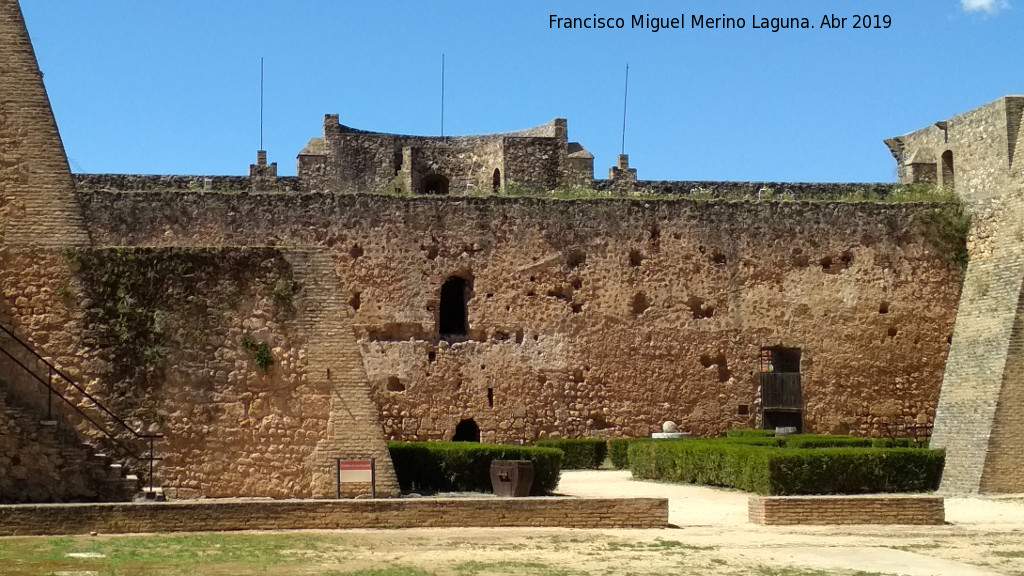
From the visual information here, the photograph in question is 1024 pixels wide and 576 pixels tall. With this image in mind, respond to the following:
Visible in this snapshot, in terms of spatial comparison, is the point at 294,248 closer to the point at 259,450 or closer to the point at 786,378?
the point at 259,450

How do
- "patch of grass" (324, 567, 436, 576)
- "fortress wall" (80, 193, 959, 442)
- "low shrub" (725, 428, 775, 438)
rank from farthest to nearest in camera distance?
"fortress wall" (80, 193, 959, 442) < "low shrub" (725, 428, 775, 438) < "patch of grass" (324, 567, 436, 576)

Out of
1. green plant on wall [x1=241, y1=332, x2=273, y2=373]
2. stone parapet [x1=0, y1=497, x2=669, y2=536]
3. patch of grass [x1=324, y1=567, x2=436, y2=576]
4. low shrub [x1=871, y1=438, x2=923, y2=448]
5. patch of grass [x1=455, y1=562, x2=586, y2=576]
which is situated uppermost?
green plant on wall [x1=241, y1=332, x2=273, y2=373]

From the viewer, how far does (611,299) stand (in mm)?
24500

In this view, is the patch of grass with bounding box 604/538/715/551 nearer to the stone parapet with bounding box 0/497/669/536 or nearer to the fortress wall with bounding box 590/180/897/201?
the stone parapet with bounding box 0/497/669/536

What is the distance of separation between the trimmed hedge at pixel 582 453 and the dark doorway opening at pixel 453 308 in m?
2.80

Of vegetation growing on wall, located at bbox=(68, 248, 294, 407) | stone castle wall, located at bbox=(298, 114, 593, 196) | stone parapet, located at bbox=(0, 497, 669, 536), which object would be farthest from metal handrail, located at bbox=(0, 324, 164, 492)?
stone castle wall, located at bbox=(298, 114, 593, 196)

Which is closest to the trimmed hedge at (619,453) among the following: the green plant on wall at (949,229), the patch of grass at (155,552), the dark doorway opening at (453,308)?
the dark doorway opening at (453,308)

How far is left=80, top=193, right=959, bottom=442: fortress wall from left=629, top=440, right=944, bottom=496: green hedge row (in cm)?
406

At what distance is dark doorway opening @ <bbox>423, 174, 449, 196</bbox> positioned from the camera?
3212cm

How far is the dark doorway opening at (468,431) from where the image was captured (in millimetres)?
24094

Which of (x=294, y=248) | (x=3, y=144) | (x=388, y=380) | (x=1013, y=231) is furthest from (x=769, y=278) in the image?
(x=3, y=144)

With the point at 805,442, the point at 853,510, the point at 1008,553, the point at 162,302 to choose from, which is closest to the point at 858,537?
the point at 853,510

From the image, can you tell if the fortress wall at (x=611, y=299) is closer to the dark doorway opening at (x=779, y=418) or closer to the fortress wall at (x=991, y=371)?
the dark doorway opening at (x=779, y=418)

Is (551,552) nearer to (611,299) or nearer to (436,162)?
(611,299)
